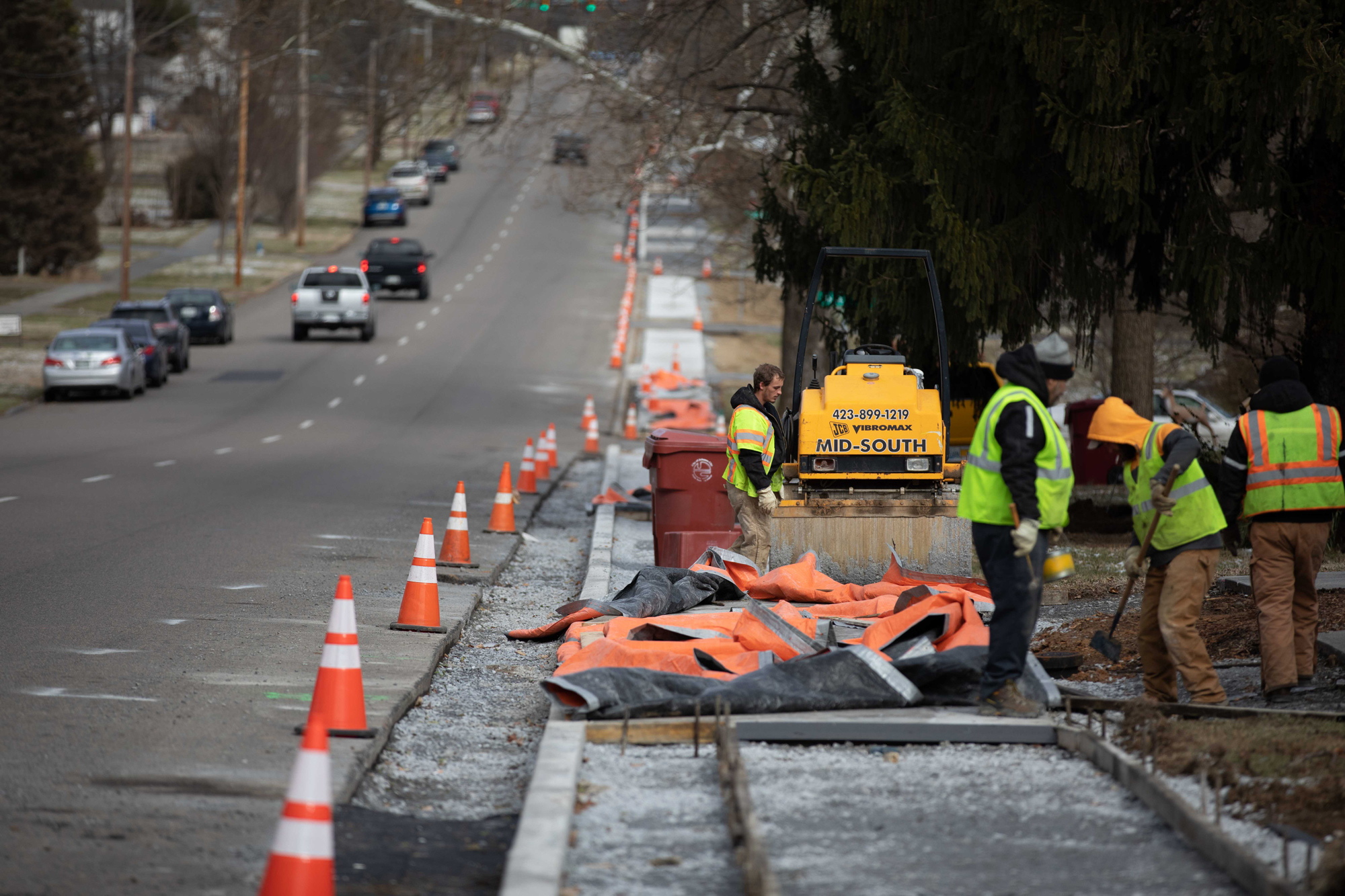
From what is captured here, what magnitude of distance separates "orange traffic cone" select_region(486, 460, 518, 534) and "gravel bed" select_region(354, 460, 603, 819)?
306 centimetres

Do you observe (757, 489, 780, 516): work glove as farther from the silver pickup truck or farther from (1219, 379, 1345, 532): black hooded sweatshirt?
the silver pickup truck

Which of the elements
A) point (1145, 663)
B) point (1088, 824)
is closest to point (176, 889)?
point (1088, 824)

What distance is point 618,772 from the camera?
6.64 m

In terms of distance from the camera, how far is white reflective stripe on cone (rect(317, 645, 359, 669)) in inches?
281

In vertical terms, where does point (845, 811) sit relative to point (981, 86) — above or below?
below

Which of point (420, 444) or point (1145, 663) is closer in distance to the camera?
point (1145, 663)

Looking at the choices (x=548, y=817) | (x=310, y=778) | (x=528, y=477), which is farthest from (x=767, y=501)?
(x=528, y=477)

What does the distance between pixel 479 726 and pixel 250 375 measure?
102ft

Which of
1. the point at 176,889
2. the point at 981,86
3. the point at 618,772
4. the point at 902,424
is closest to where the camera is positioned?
the point at 176,889

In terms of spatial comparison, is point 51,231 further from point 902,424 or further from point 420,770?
point 420,770

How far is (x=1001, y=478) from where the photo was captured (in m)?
7.33

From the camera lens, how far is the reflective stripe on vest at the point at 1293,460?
26.9 ft

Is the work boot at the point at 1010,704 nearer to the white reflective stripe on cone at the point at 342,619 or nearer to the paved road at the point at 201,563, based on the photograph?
the white reflective stripe on cone at the point at 342,619

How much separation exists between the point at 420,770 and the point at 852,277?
9018 mm
